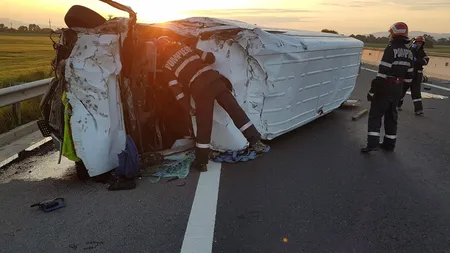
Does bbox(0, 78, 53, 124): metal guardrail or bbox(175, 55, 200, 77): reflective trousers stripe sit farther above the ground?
bbox(175, 55, 200, 77): reflective trousers stripe

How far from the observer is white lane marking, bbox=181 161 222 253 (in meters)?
3.23

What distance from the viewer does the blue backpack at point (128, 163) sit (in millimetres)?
4562

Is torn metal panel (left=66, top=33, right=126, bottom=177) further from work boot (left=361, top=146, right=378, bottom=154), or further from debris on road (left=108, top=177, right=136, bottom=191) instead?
work boot (left=361, top=146, right=378, bottom=154)

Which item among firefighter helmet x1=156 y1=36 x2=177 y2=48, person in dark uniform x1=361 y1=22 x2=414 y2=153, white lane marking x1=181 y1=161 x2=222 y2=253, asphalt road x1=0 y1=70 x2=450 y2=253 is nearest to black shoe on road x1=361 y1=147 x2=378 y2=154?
person in dark uniform x1=361 y1=22 x2=414 y2=153

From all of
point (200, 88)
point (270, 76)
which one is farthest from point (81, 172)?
point (270, 76)

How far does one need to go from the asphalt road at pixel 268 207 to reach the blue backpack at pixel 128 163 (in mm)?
145

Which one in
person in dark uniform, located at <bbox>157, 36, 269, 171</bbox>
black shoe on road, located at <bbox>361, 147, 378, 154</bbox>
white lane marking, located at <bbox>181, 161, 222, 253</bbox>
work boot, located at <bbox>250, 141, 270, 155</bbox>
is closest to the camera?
white lane marking, located at <bbox>181, 161, 222, 253</bbox>

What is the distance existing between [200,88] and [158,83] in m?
0.61

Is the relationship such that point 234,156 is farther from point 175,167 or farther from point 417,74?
point 417,74

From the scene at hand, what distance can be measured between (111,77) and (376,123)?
3664 millimetres

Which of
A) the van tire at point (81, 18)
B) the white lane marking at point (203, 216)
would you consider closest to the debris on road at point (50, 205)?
the white lane marking at point (203, 216)

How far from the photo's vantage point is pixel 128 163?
15.0ft

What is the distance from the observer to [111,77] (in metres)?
4.55

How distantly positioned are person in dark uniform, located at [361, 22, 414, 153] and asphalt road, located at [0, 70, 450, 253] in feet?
0.93
